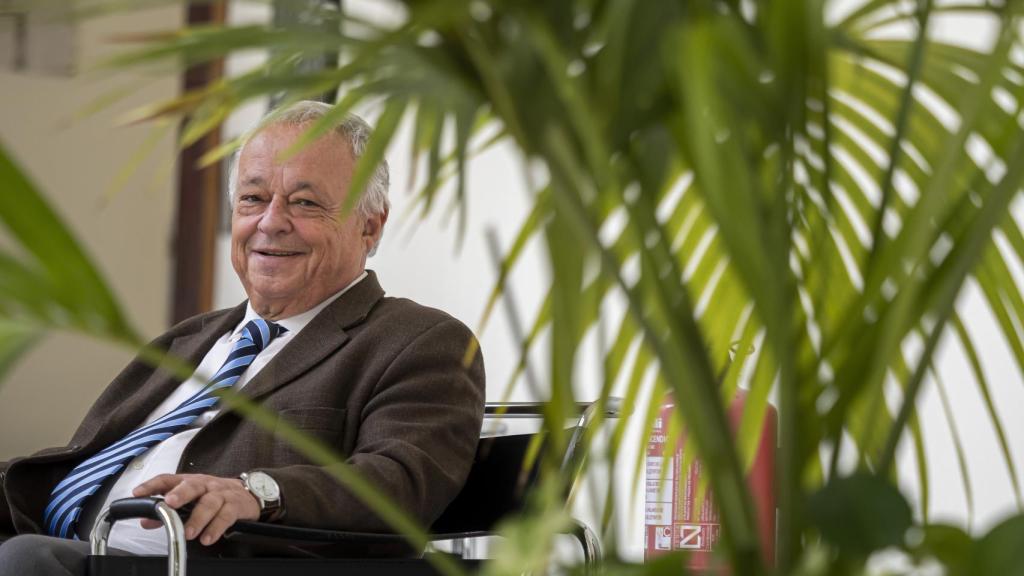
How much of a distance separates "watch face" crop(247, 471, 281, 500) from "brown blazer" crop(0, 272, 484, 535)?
2 centimetres

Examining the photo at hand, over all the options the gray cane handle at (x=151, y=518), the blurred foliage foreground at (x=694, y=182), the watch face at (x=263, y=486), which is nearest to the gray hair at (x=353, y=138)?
the watch face at (x=263, y=486)

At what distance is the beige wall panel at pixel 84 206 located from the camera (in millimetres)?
4742

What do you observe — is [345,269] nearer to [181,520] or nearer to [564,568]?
[181,520]

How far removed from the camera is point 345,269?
2457 millimetres

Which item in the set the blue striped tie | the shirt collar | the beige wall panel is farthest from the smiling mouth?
the beige wall panel

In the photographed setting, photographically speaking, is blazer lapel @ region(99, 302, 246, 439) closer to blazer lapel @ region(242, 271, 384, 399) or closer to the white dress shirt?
the white dress shirt

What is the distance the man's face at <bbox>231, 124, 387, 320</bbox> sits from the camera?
7.86ft

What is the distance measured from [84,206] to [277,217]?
272cm

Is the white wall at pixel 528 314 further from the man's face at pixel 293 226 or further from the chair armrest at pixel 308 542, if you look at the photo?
the chair armrest at pixel 308 542

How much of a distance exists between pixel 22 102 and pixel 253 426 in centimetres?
312

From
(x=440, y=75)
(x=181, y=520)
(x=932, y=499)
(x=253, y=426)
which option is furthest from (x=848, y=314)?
(x=932, y=499)

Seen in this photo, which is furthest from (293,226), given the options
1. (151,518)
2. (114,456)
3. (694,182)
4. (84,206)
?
(84,206)

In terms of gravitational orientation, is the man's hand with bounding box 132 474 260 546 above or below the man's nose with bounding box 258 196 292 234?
below

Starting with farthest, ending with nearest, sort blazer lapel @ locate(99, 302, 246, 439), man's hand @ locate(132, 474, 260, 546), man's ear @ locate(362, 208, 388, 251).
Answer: man's ear @ locate(362, 208, 388, 251) < blazer lapel @ locate(99, 302, 246, 439) < man's hand @ locate(132, 474, 260, 546)
